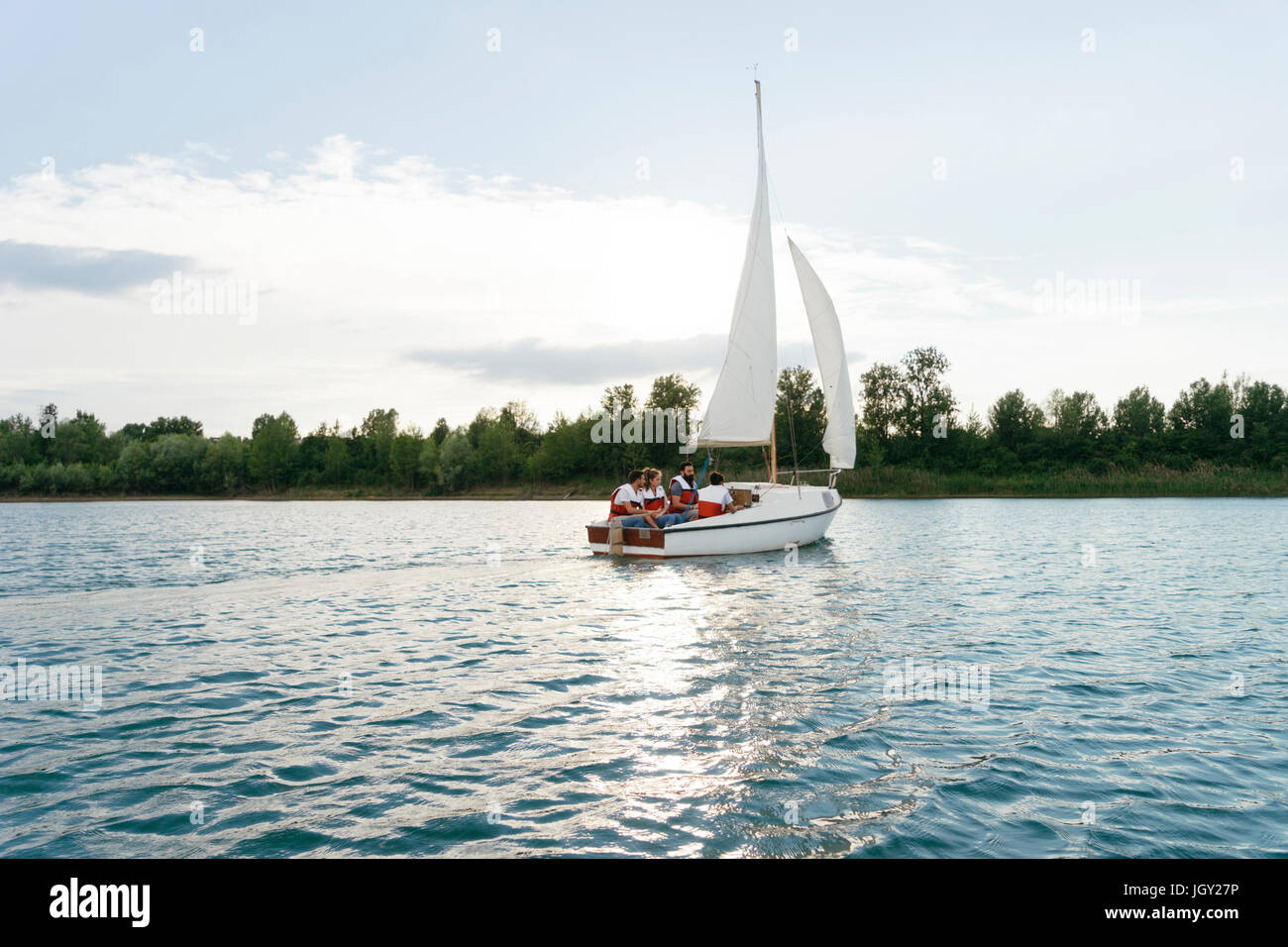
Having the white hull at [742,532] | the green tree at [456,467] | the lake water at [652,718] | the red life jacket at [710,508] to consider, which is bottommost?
the lake water at [652,718]

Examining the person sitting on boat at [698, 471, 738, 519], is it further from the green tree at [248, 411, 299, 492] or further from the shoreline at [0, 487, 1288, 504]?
the green tree at [248, 411, 299, 492]

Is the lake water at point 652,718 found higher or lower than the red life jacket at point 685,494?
lower

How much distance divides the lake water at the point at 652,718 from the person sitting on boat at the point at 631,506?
4.66 meters

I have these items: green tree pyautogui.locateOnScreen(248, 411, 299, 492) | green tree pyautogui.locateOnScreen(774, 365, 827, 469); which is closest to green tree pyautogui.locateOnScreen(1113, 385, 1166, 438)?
green tree pyautogui.locateOnScreen(774, 365, 827, 469)

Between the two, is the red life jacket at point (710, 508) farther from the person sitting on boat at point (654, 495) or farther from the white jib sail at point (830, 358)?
the white jib sail at point (830, 358)

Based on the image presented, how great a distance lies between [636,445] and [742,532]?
68481 millimetres

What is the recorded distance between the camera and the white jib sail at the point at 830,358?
2781 centimetres

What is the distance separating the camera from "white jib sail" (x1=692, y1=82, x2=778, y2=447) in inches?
1005

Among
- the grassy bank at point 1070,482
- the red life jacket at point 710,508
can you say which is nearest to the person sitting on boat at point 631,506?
the red life jacket at point 710,508

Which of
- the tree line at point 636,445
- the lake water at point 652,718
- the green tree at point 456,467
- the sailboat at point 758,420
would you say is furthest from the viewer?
the green tree at point 456,467

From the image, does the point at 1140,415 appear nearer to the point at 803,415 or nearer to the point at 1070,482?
the point at 1070,482

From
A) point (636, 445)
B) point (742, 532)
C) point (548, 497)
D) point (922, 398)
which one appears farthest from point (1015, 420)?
point (742, 532)

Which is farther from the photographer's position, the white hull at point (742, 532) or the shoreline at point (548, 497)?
the shoreline at point (548, 497)
